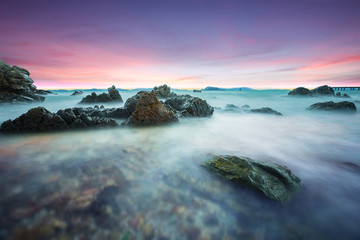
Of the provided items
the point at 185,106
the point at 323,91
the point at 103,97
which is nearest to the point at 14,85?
the point at 103,97

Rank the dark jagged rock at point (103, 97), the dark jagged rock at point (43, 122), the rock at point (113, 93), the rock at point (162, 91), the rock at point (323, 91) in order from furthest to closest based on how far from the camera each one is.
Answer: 1. the rock at point (323, 91)
2. the rock at point (162, 91)
3. the rock at point (113, 93)
4. the dark jagged rock at point (103, 97)
5. the dark jagged rock at point (43, 122)

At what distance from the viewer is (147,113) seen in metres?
6.82

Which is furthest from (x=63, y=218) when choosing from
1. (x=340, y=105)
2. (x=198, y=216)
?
(x=340, y=105)

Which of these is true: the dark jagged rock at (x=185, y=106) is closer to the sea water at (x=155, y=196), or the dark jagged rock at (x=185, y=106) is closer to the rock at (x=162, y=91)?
the sea water at (x=155, y=196)

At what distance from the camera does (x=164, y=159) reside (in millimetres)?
3814

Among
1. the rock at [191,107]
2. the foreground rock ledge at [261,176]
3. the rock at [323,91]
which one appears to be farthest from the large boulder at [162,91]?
the rock at [323,91]

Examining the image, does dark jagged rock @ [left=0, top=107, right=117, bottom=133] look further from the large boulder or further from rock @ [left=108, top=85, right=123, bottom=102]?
the large boulder

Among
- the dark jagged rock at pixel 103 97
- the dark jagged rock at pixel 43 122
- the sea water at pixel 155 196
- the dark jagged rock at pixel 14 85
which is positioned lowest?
the sea water at pixel 155 196

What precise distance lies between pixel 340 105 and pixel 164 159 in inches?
637

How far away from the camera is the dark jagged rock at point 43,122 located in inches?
203

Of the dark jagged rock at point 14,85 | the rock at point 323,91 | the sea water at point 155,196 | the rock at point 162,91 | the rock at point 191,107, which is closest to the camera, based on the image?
the sea water at point 155,196

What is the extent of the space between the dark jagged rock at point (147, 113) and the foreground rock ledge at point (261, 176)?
13.6 ft

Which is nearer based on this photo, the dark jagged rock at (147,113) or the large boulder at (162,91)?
the dark jagged rock at (147,113)

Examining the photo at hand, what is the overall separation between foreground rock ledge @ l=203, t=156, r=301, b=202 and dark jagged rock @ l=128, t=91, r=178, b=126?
415cm
